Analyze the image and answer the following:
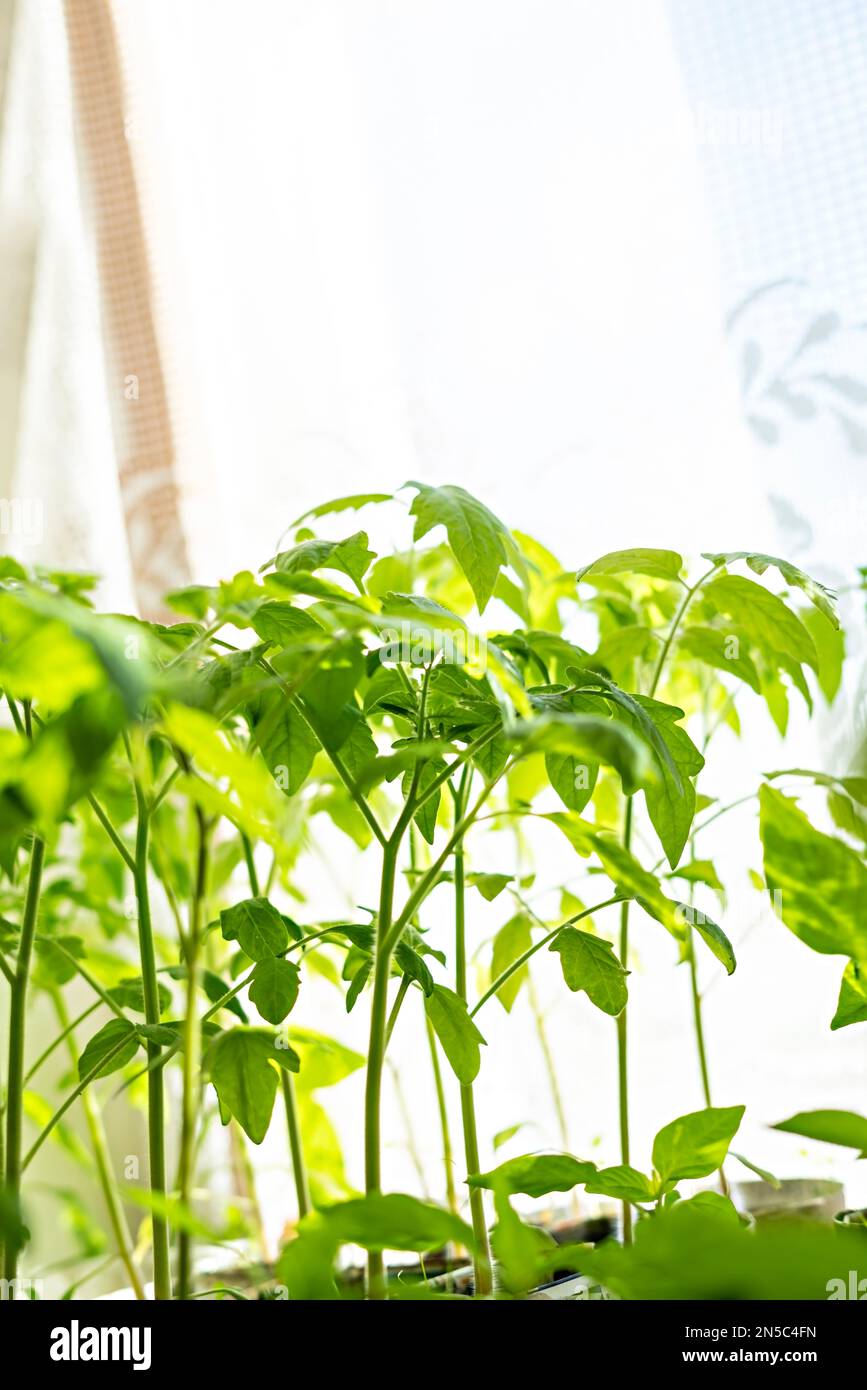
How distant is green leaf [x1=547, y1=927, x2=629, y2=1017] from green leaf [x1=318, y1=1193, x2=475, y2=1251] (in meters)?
0.20

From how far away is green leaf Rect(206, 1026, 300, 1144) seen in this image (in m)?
0.51

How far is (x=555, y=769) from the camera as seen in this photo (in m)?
0.61

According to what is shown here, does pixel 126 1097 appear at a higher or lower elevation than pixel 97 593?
lower

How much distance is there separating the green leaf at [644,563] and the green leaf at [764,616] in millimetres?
24

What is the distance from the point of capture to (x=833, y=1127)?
15.9 inches

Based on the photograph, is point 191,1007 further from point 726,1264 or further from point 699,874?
point 699,874

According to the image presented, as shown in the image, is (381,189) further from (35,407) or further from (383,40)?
(35,407)

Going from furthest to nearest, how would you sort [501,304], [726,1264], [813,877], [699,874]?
[501,304] < [699,874] < [813,877] < [726,1264]

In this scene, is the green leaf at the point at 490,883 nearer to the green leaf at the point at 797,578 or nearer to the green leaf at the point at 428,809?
the green leaf at the point at 428,809

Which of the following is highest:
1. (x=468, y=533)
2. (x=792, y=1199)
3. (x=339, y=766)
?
(x=468, y=533)

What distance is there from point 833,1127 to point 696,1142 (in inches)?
6.3

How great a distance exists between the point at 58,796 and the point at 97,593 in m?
0.94

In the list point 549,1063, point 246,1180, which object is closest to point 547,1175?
point 549,1063
